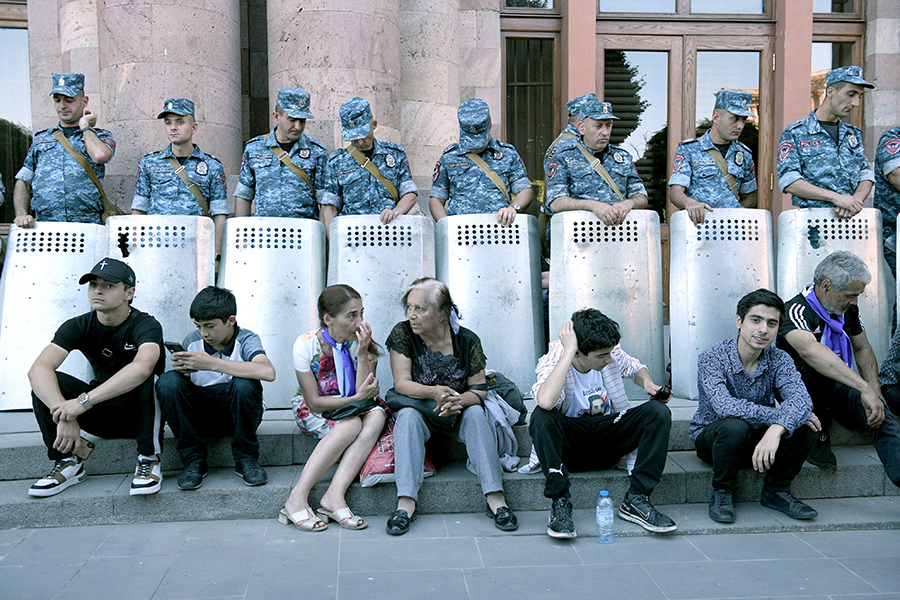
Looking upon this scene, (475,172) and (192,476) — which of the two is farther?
(475,172)

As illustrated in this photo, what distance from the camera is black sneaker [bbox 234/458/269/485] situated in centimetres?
384

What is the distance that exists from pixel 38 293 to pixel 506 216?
305 cm

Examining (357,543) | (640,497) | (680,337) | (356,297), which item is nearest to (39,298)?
(356,297)

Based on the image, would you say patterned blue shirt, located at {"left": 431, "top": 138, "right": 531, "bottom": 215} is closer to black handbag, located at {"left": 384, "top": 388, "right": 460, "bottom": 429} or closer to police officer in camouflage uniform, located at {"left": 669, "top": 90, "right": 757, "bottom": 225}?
police officer in camouflage uniform, located at {"left": 669, "top": 90, "right": 757, "bottom": 225}

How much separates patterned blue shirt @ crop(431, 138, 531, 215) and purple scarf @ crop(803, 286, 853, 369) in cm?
204

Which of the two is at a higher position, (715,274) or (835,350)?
(715,274)

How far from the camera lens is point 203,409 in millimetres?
4016

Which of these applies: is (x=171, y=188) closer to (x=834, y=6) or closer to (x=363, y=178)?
(x=363, y=178)

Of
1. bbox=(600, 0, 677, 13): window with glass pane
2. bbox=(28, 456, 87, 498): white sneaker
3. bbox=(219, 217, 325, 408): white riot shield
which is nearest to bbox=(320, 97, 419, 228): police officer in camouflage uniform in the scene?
bbox=(219, 217, 325, 408): white riot shield

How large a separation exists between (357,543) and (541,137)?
5.87m

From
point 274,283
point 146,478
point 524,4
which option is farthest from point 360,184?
point 524,4

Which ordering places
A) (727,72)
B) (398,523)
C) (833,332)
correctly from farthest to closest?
(727,72)
(833,332)
(398,523)

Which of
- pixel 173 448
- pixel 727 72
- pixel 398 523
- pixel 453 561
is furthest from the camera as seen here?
pixel 727 72

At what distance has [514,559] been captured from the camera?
331 centimetres
